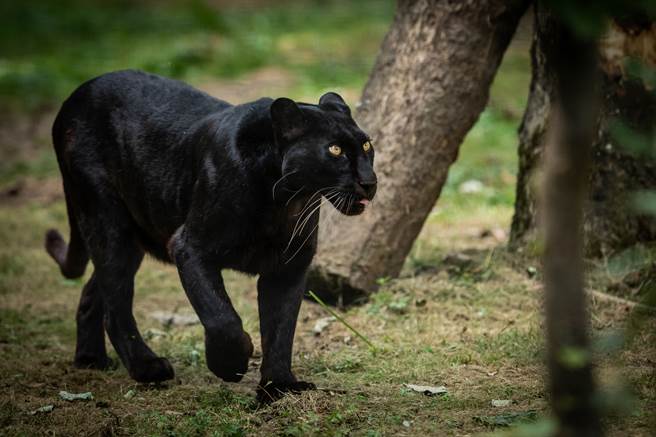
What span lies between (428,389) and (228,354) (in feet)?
3.22

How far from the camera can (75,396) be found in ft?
15.1

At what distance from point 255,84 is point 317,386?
8.73 m

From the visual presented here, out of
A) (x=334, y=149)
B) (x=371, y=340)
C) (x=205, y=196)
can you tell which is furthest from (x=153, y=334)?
(x=334, y=149)

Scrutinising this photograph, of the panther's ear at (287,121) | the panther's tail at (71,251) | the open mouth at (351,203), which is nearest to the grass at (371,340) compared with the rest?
the panther's tail at (71,251)

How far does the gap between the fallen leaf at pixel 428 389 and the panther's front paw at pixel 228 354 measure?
818mm

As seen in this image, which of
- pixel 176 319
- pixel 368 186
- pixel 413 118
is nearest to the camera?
pixel 368 186

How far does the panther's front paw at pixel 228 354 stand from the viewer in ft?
14.1

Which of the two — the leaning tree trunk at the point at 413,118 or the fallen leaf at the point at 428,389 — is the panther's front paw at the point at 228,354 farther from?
the leaning tree trunk at the point at 413,118

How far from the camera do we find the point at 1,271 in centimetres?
727

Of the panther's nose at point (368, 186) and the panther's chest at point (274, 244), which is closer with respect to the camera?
the panther's nose at point (368, 186)

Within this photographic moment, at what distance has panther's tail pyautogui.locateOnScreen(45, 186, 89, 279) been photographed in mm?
5527

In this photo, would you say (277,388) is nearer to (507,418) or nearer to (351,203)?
(351,203)

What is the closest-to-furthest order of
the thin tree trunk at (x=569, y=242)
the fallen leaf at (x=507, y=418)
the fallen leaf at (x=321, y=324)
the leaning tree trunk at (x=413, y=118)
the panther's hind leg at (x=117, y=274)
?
1. the thin tree trunk at (x=569, y=242)
2. the fallen leaf at (x=507, y=418)
3. the panther's hind leg at (x=117, y=274)
4. the fallen leaf at (x=321, y=324)
5. the leaning tree trunk at (x=413, y=118)

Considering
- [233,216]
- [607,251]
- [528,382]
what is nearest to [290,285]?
[233,216]
